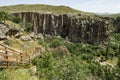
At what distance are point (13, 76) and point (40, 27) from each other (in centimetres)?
9363

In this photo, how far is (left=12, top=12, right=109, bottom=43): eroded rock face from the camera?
107 meters

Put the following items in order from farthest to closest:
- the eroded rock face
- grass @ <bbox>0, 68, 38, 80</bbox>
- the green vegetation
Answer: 1. the eroded rock face
2. the green vegetation
3. grass @ <bbox>0, 68, 38, 80</bbox>

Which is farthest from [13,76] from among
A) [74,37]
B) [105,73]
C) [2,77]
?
[74,37]

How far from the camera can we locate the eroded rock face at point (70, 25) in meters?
107

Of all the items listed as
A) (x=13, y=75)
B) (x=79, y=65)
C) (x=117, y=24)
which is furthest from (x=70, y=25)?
(x=13, y=75)

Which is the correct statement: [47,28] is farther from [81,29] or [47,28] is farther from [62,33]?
[81,29]

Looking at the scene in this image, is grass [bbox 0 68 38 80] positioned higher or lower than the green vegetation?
higher

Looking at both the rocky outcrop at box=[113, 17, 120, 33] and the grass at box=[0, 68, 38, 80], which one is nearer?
the grass at box=[0, 68, 38, 80]

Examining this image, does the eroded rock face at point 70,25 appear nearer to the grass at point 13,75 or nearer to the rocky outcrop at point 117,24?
the rocky outcrop at point 117,24

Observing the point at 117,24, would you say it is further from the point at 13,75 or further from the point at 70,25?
the point at 13,75

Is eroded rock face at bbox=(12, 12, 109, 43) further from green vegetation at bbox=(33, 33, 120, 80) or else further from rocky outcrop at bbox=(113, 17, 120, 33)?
rocky outcrop at bbox=(113, 17, 120, 33)

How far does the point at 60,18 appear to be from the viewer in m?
111

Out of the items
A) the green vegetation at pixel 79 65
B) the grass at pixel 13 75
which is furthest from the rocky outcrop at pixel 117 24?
the grass at pixel 13 75

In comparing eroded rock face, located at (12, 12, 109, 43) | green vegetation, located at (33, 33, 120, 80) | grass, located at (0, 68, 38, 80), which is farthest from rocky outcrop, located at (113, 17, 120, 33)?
grass, located at (0, 68, 38, 80)
